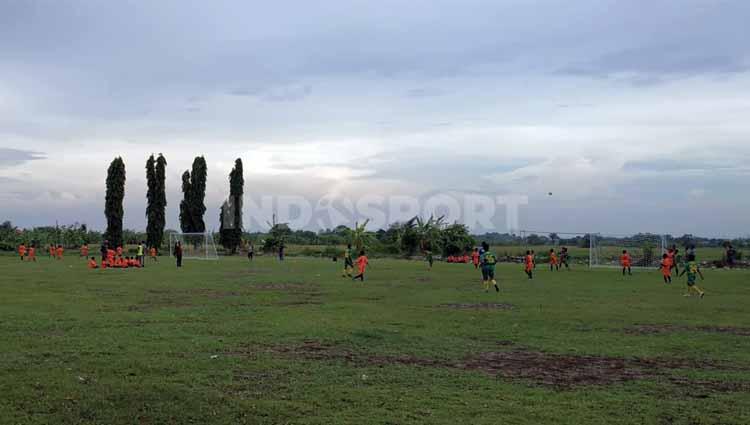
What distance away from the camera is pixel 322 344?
1283 cm

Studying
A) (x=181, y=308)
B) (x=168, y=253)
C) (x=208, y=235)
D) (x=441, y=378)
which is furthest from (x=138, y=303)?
(x=168, y=253)

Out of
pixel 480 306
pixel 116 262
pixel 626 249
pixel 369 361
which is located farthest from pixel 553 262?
pixel 369 361

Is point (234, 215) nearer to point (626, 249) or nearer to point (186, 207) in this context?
point (186, 207)

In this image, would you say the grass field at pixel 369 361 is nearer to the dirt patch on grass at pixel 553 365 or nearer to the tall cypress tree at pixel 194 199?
the dirt patch on grass at pixel 553 365

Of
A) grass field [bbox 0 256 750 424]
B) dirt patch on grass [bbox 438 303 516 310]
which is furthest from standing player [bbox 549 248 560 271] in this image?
dirt patch on grass [bbox 438 303 516 310]

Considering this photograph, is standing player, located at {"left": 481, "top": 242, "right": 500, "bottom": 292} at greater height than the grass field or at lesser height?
greater

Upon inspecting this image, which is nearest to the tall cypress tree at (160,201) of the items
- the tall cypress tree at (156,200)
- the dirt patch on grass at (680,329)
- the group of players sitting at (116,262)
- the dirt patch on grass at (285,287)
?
the tall cypress tree at (156,200)

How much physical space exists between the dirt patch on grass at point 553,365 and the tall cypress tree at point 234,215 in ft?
213

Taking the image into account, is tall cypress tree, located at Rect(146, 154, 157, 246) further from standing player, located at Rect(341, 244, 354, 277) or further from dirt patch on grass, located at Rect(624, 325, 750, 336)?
dirt patch on grass, located at Rect(624, 325, 750, 336)

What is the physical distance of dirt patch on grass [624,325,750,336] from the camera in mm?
15016

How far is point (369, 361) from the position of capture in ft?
36.8

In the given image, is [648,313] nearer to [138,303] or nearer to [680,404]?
[680,404]

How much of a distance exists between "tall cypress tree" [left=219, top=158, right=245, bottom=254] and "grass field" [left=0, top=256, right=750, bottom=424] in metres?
54.4

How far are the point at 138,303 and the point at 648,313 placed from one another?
13.8 metres
